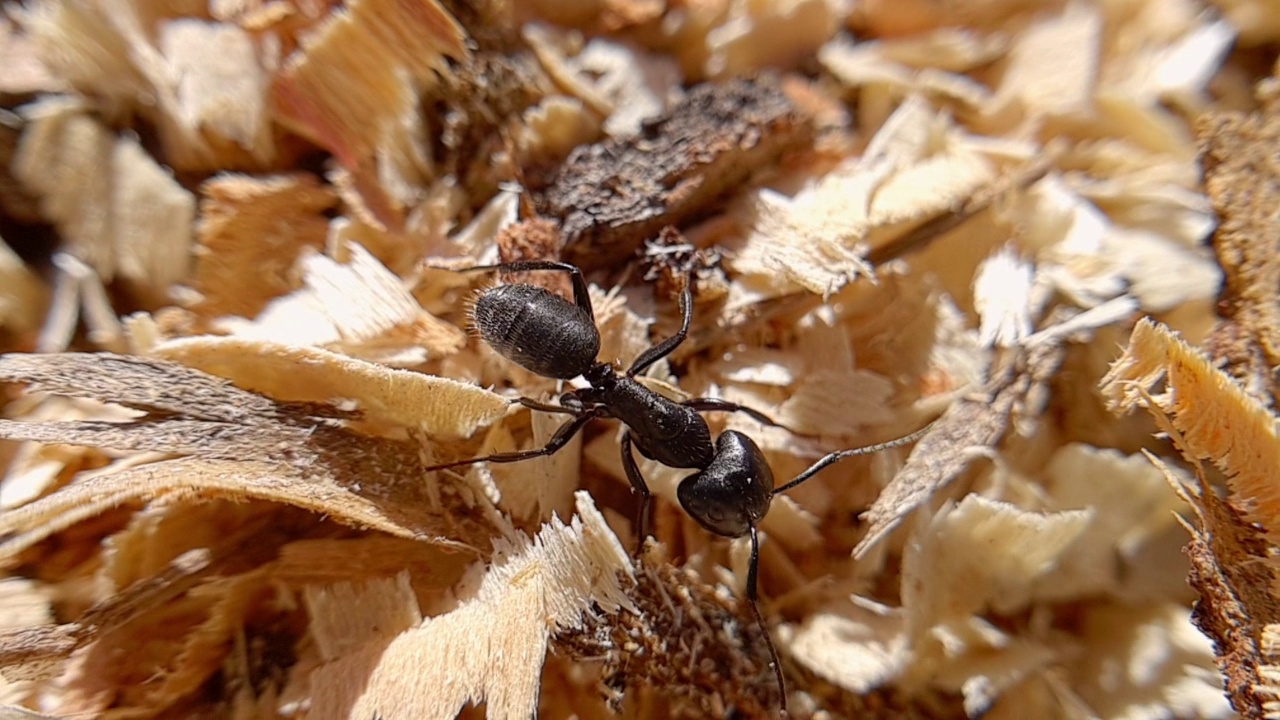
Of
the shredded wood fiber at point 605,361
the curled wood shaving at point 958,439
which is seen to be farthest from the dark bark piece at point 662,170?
the curled wood shaving at point 958,439

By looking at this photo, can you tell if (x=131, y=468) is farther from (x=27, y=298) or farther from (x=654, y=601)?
(x=654, y=601)

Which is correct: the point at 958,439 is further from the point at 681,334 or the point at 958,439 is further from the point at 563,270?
the point at 563,270

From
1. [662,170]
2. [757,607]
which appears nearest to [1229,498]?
[757,607]

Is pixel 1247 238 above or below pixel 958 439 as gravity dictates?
above

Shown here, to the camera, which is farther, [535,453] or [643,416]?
[643,416]

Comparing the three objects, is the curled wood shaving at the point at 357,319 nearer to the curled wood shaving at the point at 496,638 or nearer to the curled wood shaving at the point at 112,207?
the curled wood shaving at the point at 112,207

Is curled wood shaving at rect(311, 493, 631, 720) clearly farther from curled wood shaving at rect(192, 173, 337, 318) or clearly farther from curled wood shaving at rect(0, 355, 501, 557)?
curled wood shaving at rect(192, 173, 337, 318)

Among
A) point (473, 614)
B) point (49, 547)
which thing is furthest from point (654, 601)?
point (49, 547)
